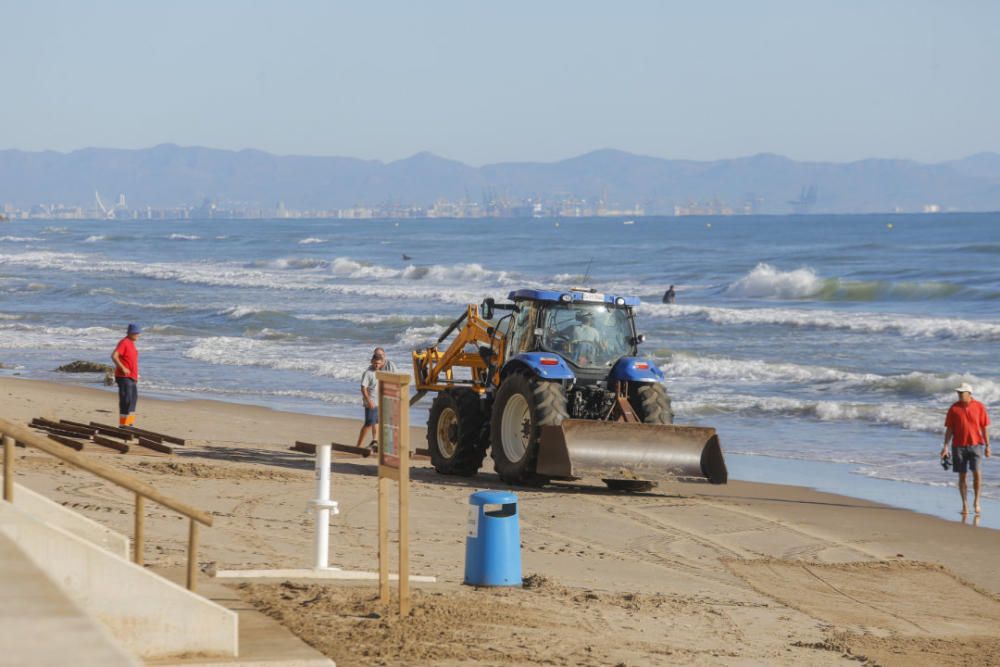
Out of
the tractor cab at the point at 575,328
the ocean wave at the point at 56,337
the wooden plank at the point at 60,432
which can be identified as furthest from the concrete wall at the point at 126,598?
the ocean wave at the point at 56,337

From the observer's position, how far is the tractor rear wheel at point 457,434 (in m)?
16.7

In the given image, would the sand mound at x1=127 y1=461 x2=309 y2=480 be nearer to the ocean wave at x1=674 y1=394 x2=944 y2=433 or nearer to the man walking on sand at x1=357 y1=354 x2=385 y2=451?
the man walking on sand at x1=357 y1=354 x2=385 y2=451

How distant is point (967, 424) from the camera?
15.5 m

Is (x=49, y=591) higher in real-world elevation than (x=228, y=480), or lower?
higher

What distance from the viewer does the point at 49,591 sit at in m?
5.68

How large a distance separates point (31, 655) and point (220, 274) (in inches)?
2660

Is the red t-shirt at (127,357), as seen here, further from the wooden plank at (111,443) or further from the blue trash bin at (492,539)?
the blue trash bin at (492,539)

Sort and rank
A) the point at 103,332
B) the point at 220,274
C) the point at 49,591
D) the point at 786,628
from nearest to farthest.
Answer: the point at 49,591
the point at 786,628
the point at 103,332
the point at 220,274

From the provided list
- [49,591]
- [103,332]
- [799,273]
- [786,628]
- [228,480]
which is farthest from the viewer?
[799,273]

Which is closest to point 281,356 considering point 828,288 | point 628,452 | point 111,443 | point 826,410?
point 826,410

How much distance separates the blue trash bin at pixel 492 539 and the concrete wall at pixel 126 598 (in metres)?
2.84

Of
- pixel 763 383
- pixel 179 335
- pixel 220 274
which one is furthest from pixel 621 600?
pixel 220 274

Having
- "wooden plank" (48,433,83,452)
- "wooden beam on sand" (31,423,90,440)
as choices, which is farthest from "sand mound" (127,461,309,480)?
"wooden beam on sand" (31,423,90,440)

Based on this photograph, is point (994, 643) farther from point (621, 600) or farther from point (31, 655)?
point (31, 655)
